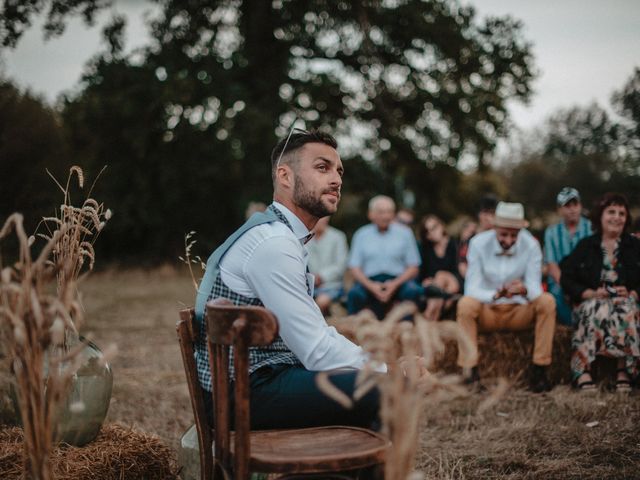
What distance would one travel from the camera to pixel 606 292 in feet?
17.7

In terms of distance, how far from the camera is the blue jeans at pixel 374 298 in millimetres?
6875

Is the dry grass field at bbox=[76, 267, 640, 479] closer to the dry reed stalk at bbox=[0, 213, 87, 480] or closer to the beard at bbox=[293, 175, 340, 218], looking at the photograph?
the dry reed stalk at bbox=[0, 213, 87, 480]

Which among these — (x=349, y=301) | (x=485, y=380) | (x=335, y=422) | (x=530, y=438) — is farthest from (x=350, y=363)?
(x=349, y=301)

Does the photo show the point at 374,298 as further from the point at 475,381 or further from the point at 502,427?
the point at 502,427

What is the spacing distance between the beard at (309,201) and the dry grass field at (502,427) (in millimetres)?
694

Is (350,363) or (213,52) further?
(213,52)

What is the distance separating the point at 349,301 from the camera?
7.00m

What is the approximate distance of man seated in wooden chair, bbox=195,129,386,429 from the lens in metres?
2.24

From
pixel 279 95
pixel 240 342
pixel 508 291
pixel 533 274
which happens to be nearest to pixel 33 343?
pixel 240 342

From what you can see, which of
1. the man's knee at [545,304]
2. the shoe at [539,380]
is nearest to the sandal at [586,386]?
the shoe at [539,380]

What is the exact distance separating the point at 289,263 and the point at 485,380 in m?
3.97

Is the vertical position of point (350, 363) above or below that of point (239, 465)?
above

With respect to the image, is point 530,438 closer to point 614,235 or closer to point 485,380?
point 485,380

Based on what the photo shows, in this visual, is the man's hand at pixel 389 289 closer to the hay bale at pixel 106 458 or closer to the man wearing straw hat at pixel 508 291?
the man wearing straw hat at pixel 508 291
